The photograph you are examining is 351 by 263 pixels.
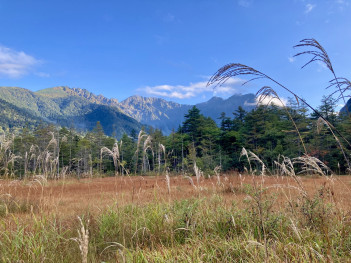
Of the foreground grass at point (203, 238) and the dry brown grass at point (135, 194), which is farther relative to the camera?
the dry brown grass at point (135, 194)

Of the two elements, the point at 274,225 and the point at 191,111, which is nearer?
the point at 274,225

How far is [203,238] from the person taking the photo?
9.04 feet

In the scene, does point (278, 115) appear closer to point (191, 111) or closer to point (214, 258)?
point (191, 111)

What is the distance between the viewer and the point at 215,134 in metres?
50.3

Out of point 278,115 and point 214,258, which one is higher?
point 278,115

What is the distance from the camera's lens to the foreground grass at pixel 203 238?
2.23 m

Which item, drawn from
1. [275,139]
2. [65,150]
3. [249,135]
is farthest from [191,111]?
[65,150]

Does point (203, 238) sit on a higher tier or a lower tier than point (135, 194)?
higher

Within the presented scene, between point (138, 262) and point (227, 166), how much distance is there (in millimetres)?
40240

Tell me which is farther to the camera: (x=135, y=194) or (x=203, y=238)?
(x=135, y=194)

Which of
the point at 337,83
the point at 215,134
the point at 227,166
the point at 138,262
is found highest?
the point at 215,134

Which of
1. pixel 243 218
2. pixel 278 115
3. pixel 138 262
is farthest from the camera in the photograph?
pixel 278 115

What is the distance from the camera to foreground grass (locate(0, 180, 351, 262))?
2.23 meters

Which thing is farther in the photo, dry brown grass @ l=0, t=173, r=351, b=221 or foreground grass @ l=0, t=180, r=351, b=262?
dry brown grass @ l=0, t=173, r=351, b=221
